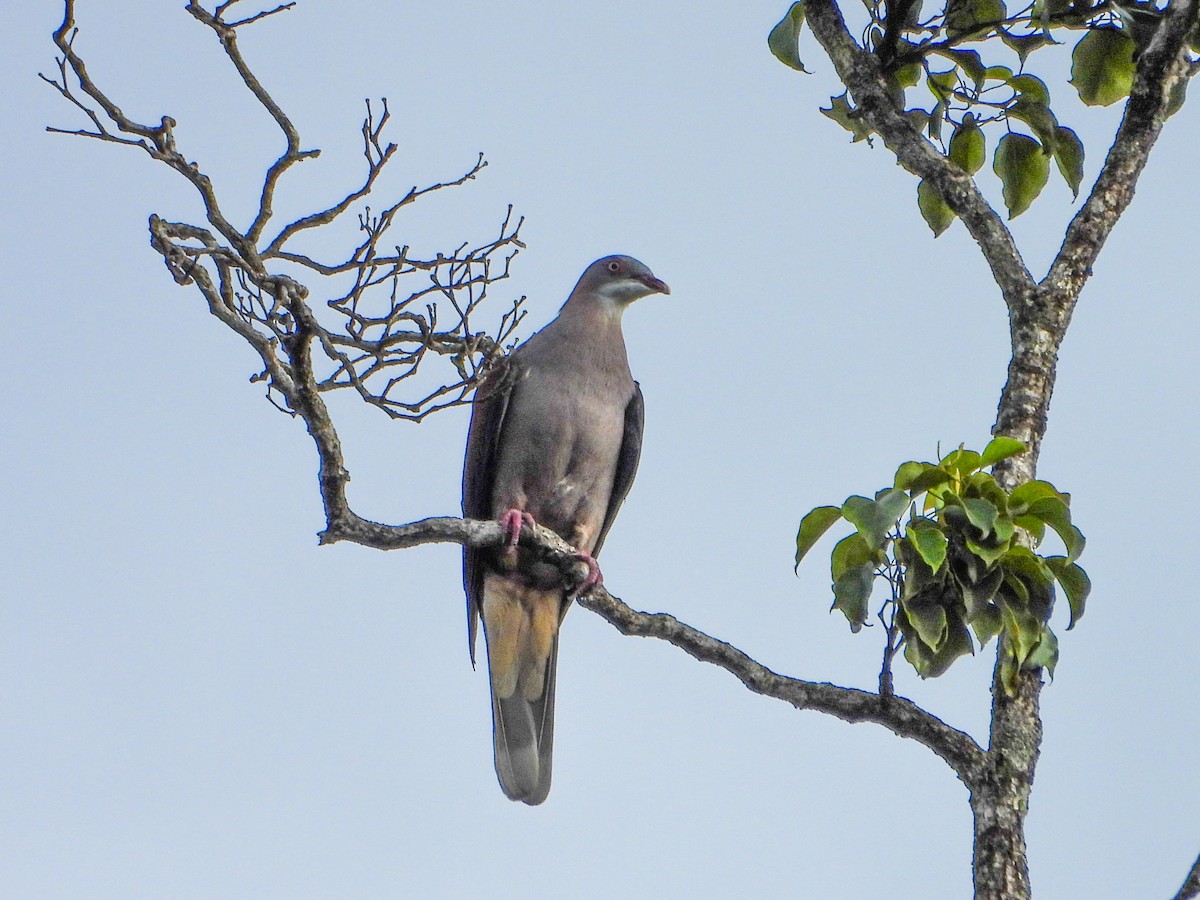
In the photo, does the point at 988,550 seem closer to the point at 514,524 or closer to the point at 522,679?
the point at 514,524

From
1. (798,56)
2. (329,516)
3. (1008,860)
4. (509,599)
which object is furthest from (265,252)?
(509,599)

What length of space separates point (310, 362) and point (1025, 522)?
1.71 m

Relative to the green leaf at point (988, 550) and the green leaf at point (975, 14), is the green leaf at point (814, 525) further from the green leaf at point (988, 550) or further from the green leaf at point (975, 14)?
the green leaf at point (975, 14)

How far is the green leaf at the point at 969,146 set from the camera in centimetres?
431

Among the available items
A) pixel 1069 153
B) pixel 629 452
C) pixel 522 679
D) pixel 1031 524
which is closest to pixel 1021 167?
pixel 1069 153

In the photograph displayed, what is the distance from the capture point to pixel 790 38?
4133 millimetres

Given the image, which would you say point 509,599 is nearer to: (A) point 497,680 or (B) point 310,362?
(A) point 497,680

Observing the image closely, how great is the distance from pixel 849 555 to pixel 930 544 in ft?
0.91

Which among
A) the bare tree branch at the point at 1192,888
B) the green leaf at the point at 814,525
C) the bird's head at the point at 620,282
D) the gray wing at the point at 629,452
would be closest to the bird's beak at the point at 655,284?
the bird's head at the point at 620,282

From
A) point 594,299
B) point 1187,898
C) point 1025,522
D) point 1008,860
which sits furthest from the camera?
point 594,299

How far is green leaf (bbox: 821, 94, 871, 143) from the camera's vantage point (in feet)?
14.2

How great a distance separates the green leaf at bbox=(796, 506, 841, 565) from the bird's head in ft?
9.54

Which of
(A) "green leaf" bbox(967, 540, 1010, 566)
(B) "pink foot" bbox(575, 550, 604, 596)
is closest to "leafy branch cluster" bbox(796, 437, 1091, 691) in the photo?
(A) "green leaf" bbox(967, 540, 1010, 566)

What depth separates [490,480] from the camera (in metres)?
5.72
